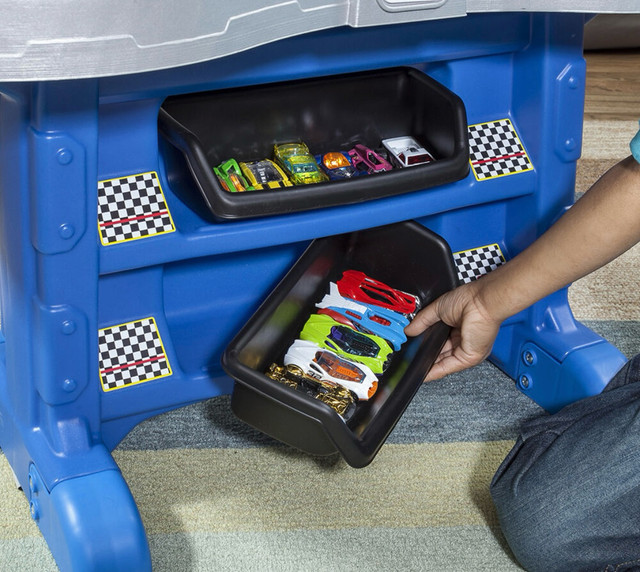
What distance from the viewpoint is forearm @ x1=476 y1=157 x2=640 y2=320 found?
765 millimetres

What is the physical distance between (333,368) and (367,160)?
0.23 m

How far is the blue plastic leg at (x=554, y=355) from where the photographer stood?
1.06 meters

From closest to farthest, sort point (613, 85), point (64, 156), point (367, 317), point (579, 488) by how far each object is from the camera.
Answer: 1. point (64, 156)
2. point (579, 488)
3. point (367, 317)
4. point (613, 85)

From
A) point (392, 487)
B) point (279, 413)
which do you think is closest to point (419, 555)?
point (392, 487)

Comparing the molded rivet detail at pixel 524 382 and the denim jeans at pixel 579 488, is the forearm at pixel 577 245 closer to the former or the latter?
the denim jeans at pixel 579 488

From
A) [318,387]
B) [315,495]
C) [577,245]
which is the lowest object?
[315,495]

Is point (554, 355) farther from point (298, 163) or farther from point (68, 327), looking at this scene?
point (68, 327)

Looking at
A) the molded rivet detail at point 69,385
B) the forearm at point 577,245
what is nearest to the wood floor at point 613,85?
the forearm at point 577,245

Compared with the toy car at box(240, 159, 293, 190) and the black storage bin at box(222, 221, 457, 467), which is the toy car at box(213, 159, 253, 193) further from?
Result: the black storage bin at box(222, 221, 457, 467)

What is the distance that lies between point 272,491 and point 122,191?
36 cm

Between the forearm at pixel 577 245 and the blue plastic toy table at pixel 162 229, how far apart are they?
0.44 ft

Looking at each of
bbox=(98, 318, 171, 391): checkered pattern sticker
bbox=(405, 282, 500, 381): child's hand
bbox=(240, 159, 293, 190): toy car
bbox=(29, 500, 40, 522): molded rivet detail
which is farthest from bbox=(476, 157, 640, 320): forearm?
bbox=(29, 500, 40, 522): molded rivet detail

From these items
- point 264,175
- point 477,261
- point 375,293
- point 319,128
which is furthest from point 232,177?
point 477,261

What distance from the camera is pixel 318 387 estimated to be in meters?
0.97
